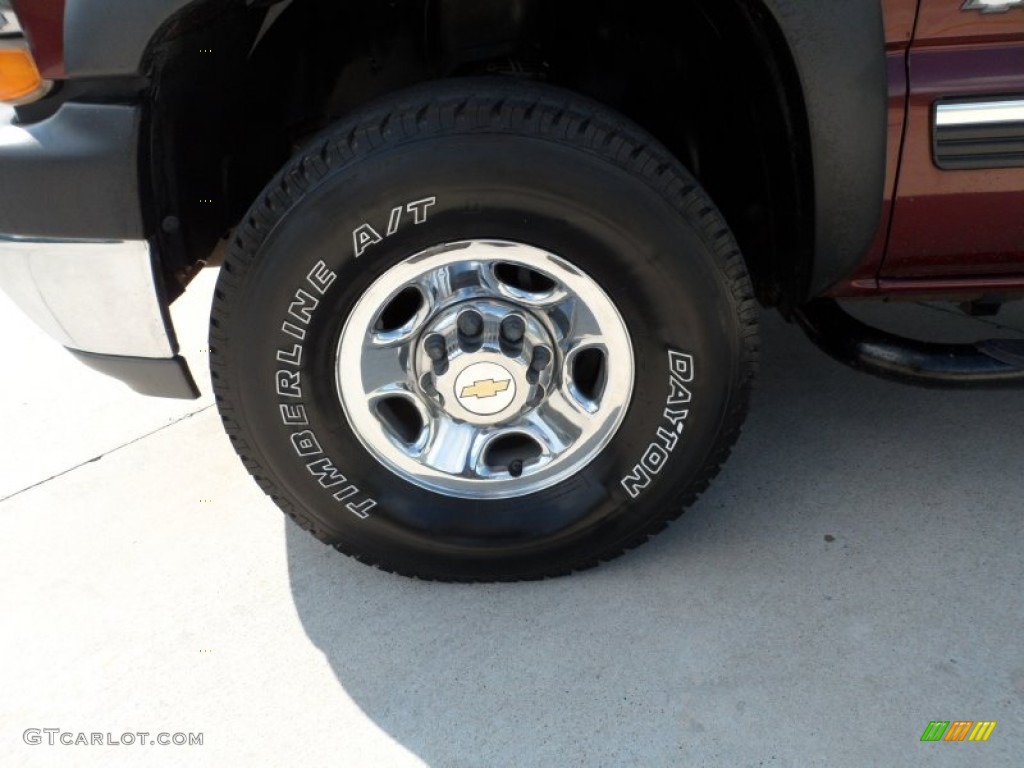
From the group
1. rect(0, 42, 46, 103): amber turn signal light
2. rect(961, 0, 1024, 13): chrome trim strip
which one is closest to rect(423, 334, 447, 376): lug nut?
rect(0, 42, 46, 103): amber turn signal light

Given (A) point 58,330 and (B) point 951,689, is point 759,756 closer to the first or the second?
(B) point 951,689

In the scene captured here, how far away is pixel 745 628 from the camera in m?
2.00

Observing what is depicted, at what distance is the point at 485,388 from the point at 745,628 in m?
0.78

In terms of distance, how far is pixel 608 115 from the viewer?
186 cm

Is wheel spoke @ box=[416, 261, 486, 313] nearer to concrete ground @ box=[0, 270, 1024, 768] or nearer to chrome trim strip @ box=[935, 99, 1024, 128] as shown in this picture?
concrete ground @ box=[0, 270, 1024, 768]

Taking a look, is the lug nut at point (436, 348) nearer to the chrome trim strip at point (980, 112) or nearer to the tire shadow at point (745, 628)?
the tire shadow at point (745, 628)

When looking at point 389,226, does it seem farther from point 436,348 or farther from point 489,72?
point 489,72

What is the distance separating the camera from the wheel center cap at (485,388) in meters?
2.02

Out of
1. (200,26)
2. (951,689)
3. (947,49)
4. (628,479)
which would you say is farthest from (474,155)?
(951,689)

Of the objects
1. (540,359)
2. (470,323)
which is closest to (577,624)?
(540,359)

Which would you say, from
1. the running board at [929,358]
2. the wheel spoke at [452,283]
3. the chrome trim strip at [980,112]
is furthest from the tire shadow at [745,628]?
the chrome trim strip at [980,112]

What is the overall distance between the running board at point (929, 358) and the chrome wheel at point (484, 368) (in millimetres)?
582

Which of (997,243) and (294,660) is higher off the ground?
(997,243)

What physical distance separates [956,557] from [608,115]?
133cm
